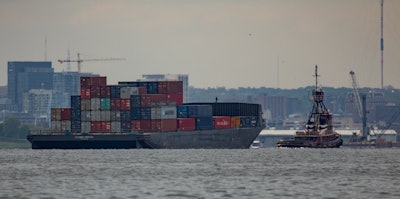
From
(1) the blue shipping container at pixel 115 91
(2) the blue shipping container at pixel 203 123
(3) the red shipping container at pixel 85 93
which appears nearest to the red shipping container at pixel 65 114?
(3) the red shipping container at pixel 85 93

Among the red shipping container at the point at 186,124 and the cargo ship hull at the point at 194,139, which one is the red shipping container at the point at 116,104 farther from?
the red shipping container at the point at 186,124

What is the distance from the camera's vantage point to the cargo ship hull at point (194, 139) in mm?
181375

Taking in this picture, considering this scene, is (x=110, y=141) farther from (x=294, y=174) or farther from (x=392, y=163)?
(x=294, y=174)

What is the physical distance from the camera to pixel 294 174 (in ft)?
375

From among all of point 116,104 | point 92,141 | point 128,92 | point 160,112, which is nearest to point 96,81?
point 128,92

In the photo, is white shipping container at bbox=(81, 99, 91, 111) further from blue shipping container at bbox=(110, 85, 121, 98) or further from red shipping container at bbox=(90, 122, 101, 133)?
blue shipping container at bbox=(110, 85, 121, 98)

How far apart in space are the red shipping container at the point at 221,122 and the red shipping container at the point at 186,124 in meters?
6.07

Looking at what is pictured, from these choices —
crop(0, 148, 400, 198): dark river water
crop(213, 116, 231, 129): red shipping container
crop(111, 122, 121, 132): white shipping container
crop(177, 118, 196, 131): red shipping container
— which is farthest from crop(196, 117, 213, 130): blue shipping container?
crop(0, 148, 400, 198): dark river water

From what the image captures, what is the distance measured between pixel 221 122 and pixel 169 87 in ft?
30.4

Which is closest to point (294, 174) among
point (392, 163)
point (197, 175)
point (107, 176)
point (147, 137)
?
point (197, 175)

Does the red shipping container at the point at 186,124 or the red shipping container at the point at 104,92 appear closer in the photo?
the red shipping container at the point at 104,92

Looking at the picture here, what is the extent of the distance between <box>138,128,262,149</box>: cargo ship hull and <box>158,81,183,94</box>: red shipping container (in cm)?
652

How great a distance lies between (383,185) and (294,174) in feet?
48.6

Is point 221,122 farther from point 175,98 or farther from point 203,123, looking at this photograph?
point 175,98
